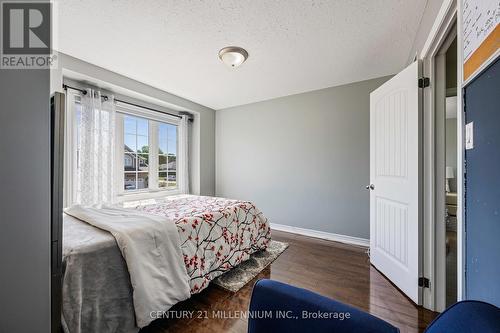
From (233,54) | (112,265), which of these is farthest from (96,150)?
(233,54)

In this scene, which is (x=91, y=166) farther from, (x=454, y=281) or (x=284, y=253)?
(x=454, y=281)

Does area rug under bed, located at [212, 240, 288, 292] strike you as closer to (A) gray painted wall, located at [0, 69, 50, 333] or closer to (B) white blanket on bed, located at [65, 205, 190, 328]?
(B) white blanket on bed, located at [65, 205, 190, 328]

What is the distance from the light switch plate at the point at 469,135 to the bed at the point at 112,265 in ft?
5.85

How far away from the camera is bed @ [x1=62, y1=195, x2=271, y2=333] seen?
3.66 feet

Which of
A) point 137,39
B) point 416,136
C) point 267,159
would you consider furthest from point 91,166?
point 416,136

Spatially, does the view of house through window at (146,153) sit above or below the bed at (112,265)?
above

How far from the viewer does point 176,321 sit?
1.50 m

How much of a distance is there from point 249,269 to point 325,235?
4.89ft

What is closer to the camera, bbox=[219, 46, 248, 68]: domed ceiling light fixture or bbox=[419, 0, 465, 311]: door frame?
bbox=[419, 0, 465, 311]: door frame

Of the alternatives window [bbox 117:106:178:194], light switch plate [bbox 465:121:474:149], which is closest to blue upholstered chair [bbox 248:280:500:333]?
light switch plate [bbox 465:121:474:149]

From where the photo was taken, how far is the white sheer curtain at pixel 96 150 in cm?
242

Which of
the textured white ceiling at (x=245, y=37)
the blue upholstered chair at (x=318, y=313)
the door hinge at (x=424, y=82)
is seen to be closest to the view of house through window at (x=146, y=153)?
the textured white ceiling at (x=245, y=37)

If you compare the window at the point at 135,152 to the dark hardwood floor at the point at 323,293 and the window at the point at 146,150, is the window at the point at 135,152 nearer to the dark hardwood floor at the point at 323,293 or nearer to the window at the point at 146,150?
the window at the point at 146,150

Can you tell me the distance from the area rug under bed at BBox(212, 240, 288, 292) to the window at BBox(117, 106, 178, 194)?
1.98 m
